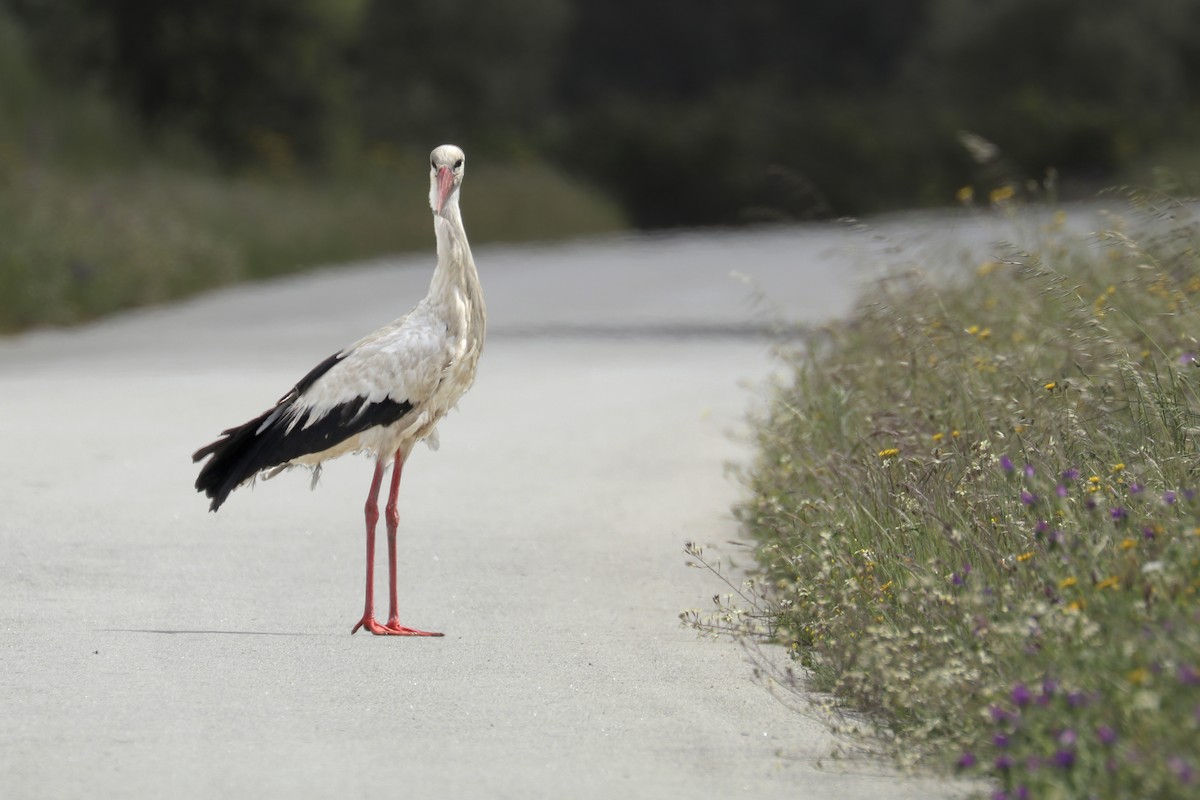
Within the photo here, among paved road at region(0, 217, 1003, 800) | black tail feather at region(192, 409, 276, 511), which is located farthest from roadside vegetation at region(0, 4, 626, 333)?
black tail feather at region(192, 409, 276, 511)

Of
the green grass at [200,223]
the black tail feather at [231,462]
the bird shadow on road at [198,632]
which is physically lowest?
the bird shadow on road at [198,632]

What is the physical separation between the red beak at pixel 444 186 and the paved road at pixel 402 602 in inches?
58.9

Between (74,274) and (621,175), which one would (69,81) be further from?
(621,175)

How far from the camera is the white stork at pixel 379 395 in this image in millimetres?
7121

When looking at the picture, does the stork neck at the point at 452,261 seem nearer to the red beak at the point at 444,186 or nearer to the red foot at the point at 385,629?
the red beak at the point at 444,186

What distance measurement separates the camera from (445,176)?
7.38 m

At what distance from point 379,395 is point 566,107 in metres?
51.8

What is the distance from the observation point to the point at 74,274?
19156 millimetres

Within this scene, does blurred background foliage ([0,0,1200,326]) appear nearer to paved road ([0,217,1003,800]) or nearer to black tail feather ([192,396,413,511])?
paved road ([0,217,1003,800])

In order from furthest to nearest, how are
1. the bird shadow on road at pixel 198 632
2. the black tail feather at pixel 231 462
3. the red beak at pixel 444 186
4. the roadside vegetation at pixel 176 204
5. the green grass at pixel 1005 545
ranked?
the roadside vegetation at pixel 176 204
the red beak at pixel 444 186
the black tail feather at pixel 231 462
the bird shadow on road at pixel 198 632
the green grass at pixel 1005 545

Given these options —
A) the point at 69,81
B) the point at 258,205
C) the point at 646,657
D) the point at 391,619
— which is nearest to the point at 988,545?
the point at 646,657

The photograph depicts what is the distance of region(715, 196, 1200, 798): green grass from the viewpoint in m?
4.71

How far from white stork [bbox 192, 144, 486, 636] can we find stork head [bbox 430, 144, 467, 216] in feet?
0.23

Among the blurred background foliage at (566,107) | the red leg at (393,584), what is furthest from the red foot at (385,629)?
the blurred background foliage at (566,107)
